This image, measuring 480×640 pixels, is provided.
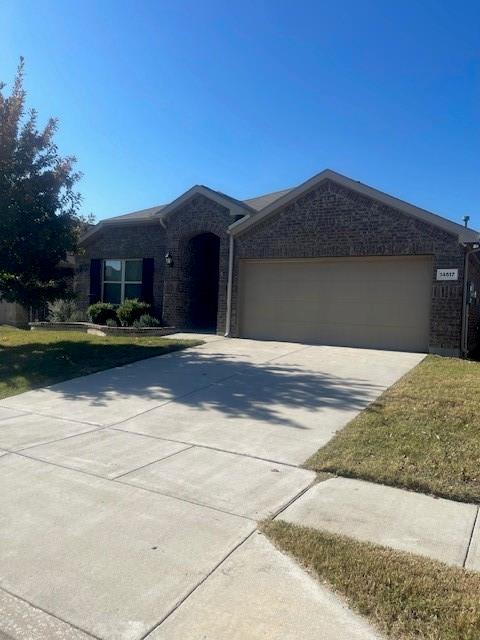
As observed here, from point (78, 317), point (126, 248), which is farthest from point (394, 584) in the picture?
point (78, 317)

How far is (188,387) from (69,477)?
4001mm

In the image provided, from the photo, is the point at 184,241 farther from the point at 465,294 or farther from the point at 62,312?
the point at 465,294

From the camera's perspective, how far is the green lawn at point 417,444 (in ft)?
15.4

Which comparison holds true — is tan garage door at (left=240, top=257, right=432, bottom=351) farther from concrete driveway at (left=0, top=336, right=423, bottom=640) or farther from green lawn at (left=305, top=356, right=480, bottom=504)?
green lawn at (left=305, top=356, right=480, bottom=504)

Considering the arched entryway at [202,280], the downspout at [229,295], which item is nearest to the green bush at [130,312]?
the arched entryway at [202,280]

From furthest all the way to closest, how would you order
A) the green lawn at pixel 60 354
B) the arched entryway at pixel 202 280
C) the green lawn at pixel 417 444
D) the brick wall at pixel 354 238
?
the arched entryway at pixel 202 280 → the brick wall at pixel 354 238 → the green lawn at pixel 60 354 → the green lawn at pixel 417 444

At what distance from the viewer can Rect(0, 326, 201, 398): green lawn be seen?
32.1 ft

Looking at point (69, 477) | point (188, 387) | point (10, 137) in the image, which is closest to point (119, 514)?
point (69, 477)

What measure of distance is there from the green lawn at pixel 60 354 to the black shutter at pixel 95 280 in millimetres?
3550

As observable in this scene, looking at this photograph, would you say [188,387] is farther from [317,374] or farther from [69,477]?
[69,477]

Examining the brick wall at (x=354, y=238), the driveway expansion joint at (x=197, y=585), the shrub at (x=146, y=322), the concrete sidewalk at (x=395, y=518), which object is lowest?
the driveway expansion joint at (x=197, y=585)

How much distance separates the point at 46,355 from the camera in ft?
38.9

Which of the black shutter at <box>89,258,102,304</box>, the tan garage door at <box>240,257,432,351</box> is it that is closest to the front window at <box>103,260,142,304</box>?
the black shutter at <box>89,258,102,304</box>

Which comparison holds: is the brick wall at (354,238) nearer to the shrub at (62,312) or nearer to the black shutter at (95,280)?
the black shutter at (95,280)
